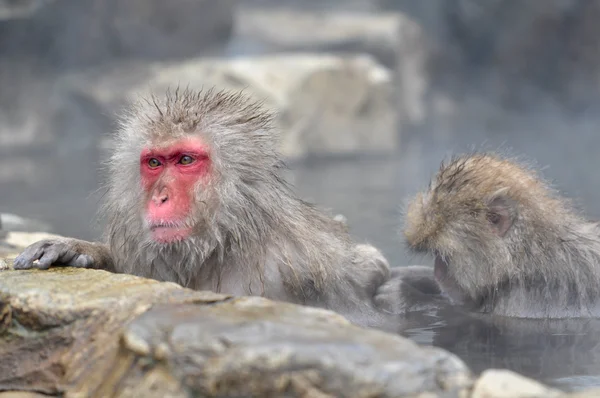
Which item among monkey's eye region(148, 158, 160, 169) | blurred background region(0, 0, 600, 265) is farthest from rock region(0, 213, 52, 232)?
monkey's eye region(148, 158, 160, 169)

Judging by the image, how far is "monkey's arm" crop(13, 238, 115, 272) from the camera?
12.9ft

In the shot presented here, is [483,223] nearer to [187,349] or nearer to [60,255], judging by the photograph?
[60,255]

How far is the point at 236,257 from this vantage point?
400cm

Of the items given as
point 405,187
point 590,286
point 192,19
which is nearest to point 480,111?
point 192,19

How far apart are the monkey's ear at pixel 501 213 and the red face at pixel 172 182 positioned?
4.97ft

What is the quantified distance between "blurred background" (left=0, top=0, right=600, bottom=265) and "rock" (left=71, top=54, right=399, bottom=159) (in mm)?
27

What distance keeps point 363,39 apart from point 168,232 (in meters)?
14.4

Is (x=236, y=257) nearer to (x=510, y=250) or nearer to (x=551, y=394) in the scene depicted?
(x=510, y=250)

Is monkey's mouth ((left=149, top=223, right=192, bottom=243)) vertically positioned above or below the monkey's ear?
below

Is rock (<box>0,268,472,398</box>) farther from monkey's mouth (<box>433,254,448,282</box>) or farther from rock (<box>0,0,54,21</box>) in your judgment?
rock (<box>0,0,54,21</box>)

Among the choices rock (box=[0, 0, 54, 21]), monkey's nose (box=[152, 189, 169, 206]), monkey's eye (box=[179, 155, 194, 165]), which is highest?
rock (box=[0, 0, 54, 21])

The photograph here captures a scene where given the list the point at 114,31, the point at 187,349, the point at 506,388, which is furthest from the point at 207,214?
the point at 114,31

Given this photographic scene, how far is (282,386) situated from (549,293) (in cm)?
240

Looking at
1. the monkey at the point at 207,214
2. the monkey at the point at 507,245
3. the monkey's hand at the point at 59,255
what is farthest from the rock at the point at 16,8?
the monkey at the point at 507,245
